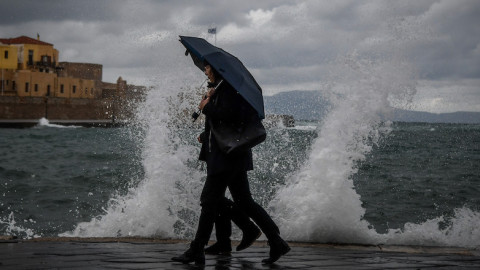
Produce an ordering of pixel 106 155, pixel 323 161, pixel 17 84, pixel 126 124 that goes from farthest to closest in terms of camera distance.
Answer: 1. pixel 126 124
2. pixel 17 84
3. pixel 106 155
4. pixel 323 161

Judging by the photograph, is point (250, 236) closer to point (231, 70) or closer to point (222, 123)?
point (222, 123)

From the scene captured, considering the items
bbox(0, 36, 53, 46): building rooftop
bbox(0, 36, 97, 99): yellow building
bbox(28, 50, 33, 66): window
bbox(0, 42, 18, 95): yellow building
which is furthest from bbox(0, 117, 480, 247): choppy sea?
bbox(0, 36, 53, 46): building rooftop

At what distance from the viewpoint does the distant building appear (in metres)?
66.7

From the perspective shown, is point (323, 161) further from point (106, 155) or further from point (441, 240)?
point (106, 155)

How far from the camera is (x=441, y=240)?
21.7 ft

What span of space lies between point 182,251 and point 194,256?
27.0 inches

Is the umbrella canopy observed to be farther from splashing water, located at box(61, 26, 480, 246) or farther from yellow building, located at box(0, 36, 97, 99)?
yellow building, located at box(0, 36, 97, 99)

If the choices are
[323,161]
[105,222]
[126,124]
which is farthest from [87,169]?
[126,124]

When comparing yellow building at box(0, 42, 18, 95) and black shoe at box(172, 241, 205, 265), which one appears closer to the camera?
black shoe at box(172, 241, 205, 265)

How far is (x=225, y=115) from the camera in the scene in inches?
156

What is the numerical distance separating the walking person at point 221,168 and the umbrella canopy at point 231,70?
69mm

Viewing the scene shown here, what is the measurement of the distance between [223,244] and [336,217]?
2.07 meters

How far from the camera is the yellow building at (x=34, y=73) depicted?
2628 inches

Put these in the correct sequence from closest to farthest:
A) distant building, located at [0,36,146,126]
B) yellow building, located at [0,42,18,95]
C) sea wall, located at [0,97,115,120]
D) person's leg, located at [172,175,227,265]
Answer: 1. person's leg, located at [172,175,227,265]
2. sea wall, located at [0,97,115,120]
3. yellow building, located at [0,42,18,95]
4. distant building, located at [0,36,146,126]
